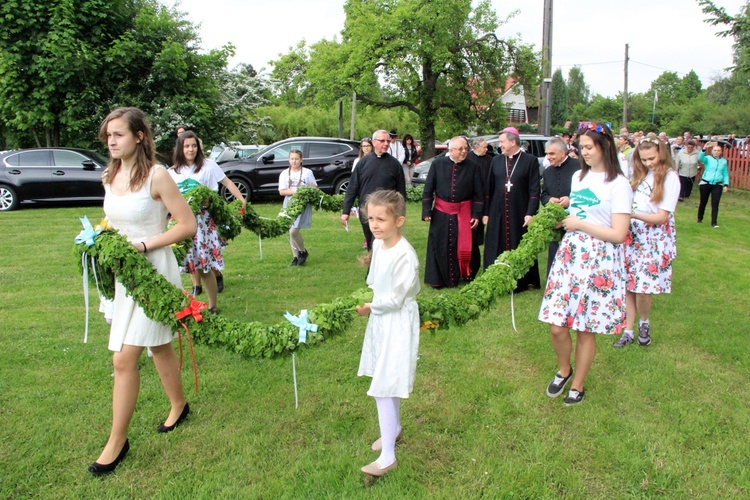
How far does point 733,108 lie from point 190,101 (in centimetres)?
4922

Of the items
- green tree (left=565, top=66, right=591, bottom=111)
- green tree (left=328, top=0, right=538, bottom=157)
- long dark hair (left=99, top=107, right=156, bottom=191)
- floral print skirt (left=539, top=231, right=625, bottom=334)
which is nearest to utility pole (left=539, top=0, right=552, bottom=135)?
green tree (left=328, top=0, right=538, bottom=157)

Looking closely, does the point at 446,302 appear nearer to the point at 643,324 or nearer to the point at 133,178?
the point at 133,178

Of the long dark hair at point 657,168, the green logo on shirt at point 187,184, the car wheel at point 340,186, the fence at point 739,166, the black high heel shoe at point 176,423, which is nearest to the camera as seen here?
the black high heel shoe at point 176,423

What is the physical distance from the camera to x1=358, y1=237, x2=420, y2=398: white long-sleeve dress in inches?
132

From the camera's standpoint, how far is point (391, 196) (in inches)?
137

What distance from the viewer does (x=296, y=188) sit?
9305 mm

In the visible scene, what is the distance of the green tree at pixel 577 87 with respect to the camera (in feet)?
392

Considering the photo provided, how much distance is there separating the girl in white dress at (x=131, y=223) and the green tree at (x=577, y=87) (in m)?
124

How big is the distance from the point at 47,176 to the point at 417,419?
1363cm

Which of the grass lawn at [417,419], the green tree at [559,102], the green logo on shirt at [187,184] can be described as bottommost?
the grass lawn at [417,419]

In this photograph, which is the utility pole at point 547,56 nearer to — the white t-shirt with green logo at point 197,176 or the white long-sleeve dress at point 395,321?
the white t-shirt with green logo at point 197,176

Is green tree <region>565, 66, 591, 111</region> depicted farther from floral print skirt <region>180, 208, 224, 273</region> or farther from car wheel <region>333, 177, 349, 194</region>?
floral print skirt <region>180, 208, 224, 273</region>

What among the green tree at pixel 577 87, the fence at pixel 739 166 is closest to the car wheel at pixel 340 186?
the fence at pixel 739 166

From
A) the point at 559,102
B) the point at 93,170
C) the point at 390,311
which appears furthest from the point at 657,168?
the point at 559,102
